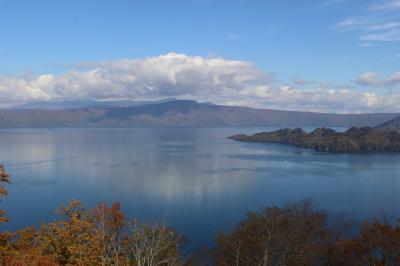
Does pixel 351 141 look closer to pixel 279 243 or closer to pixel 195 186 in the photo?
pixel 195 186

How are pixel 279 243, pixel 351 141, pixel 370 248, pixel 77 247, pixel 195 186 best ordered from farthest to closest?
pixel 351 141 < pixel 195 186 < pixel 370 248 < pixel 279 243 < pixel 77 247

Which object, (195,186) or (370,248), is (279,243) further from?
(195,186)

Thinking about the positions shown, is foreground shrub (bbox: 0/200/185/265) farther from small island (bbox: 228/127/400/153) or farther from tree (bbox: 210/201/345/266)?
small island (bbox: 228/127/400/153)

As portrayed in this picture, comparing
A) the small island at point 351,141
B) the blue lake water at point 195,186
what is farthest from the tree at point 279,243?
the small island at point 351,141

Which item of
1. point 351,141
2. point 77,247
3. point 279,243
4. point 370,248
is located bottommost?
point 370,248

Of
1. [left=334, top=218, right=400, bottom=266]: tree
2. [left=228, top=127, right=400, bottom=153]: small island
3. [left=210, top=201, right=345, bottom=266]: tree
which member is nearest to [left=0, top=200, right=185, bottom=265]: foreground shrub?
[left=210, top=201, right=345, bottom=266]: tree

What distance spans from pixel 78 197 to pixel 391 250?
27833 mm

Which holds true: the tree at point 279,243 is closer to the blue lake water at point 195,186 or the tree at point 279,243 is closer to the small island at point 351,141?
the blue lake water at point 195,186

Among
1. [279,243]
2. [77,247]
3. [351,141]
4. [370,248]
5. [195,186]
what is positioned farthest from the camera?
[351,141]

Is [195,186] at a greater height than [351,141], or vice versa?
[351,141]

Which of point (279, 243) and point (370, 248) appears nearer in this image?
point (279, 243)

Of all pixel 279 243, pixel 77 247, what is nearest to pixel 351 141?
pixel 279 243

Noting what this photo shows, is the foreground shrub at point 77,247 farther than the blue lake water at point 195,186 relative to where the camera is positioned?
No

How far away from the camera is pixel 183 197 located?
36031 millimetres
